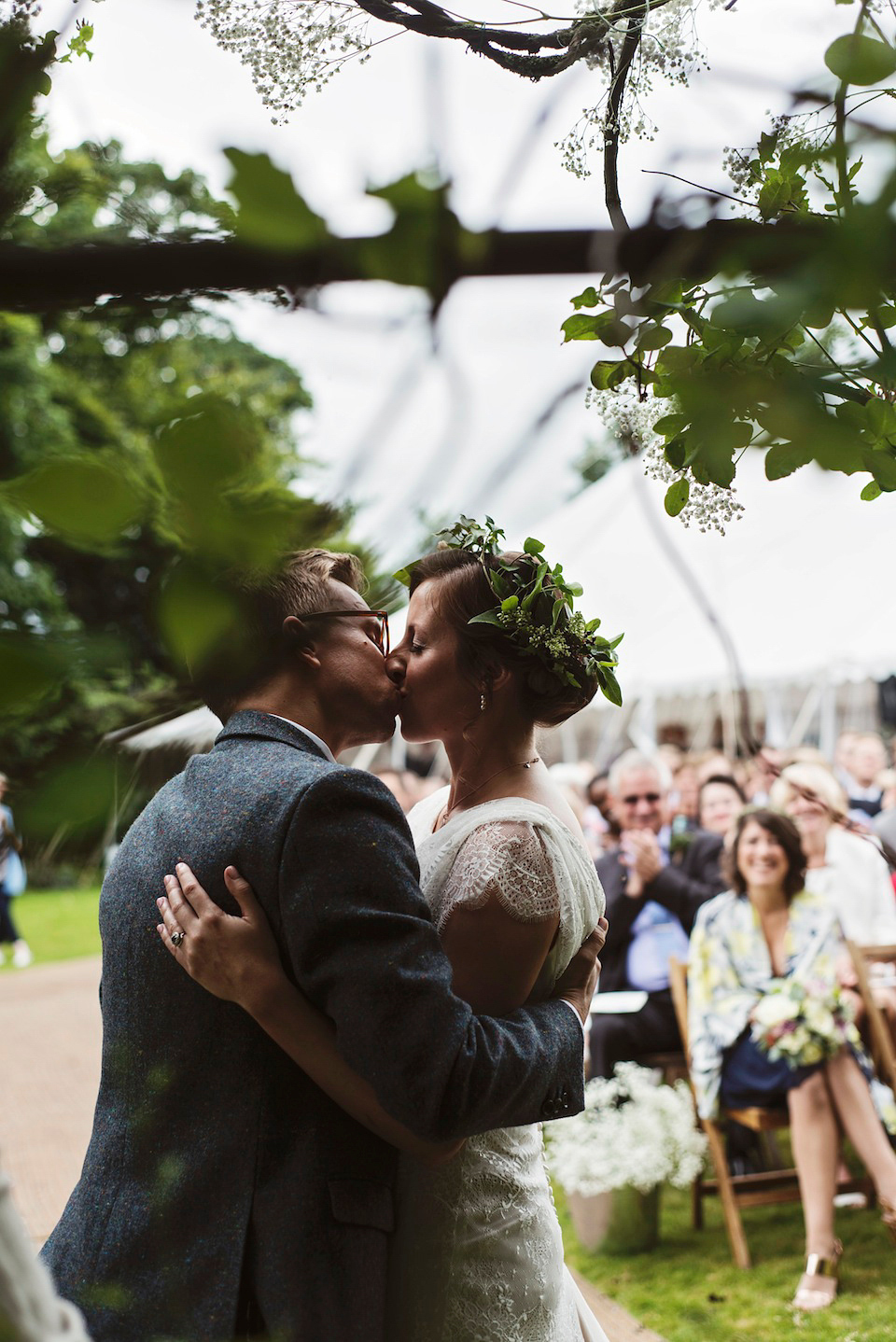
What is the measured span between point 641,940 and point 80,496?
6.19 metres

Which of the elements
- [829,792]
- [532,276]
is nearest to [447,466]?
[532,276]

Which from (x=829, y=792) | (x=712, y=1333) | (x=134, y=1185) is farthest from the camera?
(x=829, y=792)

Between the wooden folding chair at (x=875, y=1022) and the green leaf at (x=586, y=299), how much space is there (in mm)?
4840

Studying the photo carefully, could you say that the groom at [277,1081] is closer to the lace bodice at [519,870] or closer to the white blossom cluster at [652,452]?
the lace bodice at [519,870]

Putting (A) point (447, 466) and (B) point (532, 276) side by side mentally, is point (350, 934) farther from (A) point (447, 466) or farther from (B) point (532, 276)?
(B) point (532, 276)

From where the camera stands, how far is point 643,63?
163 cm

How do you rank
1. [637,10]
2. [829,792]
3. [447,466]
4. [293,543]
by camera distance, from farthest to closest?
[829,792]
[637,10]
[447,466]
[293,543]

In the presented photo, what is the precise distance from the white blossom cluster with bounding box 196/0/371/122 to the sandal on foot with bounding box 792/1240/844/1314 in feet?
16.5

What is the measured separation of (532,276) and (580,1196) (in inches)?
222

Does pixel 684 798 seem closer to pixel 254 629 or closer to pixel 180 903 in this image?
pixel 180 903

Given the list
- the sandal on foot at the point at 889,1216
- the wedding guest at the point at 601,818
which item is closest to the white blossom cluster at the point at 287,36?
the wedding guest at the point at 601,818

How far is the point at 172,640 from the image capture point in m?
0.65

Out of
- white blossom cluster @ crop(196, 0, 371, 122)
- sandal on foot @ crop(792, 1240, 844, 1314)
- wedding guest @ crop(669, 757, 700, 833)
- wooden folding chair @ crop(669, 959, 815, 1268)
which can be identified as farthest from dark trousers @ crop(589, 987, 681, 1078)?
white blossom cluster @ crop(196, 0, 371, 122)

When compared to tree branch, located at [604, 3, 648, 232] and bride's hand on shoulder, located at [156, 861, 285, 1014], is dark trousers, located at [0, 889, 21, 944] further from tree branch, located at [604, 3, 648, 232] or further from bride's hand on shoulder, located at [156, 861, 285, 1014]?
tree branch, located at [604, 3, 648, 232]
